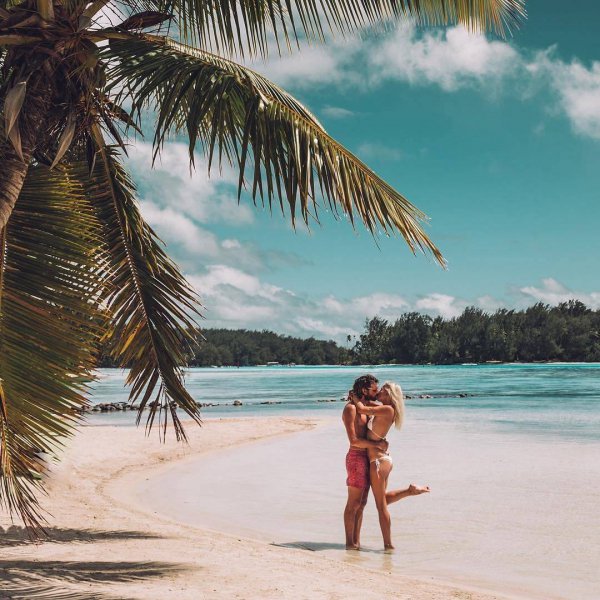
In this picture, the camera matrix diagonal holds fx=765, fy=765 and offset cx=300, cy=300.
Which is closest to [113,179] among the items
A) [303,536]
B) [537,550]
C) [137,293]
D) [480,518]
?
[137,293]

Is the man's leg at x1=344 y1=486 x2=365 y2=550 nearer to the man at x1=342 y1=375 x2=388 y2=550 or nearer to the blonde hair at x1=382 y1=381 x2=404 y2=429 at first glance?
the man at x1=342 y1=375 x2=388 y2=550

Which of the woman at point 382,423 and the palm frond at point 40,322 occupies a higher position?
the palm frond at point 40,322

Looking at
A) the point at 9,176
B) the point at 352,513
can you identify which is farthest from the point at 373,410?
the point at 9,176

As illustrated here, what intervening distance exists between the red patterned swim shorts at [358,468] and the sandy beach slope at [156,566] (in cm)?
76

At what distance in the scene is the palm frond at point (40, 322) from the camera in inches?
196

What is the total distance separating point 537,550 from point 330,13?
6318 millimetres

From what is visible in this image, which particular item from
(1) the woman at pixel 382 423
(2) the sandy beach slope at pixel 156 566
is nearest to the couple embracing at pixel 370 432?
(1) the woman at pixel 382 423

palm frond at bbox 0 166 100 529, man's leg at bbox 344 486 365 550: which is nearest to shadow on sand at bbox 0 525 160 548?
palm frond at bbox 0 166 100 529

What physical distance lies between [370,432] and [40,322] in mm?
3359

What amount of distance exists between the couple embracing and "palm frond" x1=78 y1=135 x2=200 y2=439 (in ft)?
4.96

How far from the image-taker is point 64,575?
585cm

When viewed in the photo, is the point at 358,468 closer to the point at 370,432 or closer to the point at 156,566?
the point at 370,432

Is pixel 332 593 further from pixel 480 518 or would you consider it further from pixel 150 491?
pixel 150 491

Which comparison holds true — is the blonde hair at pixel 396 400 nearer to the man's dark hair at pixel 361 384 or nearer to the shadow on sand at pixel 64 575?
the man's dark hair at pixel 361 384
